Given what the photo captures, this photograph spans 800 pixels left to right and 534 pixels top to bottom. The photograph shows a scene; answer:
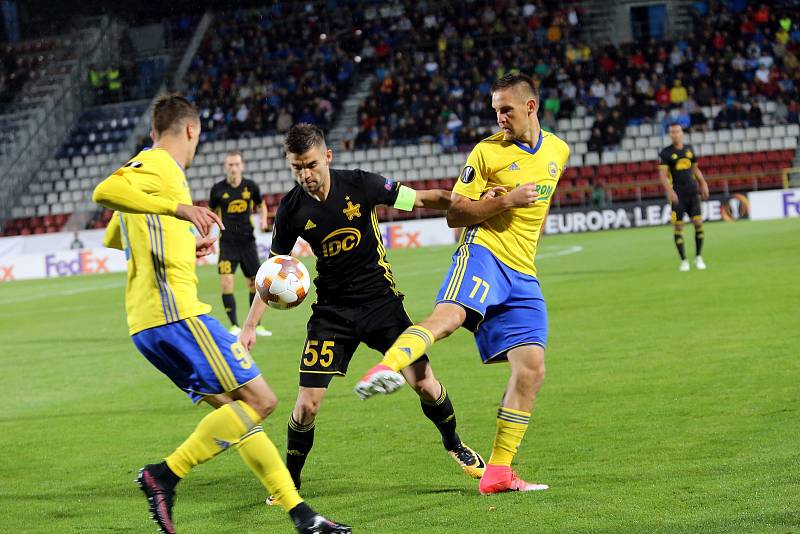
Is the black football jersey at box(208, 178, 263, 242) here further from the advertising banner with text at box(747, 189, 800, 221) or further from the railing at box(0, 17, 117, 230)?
the railing at box(0, 17, 117, 230)

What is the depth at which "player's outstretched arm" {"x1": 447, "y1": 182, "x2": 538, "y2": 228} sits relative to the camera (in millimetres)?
6164

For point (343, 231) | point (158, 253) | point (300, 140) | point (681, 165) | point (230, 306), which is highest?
point (300, 140)

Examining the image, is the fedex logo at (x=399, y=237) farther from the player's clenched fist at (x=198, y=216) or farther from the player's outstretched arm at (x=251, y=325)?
the player's clenched fist at (x=198, y=216)

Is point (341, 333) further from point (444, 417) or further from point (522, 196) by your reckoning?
point (522, 196)

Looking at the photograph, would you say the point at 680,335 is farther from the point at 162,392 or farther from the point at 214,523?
the point at 214,523

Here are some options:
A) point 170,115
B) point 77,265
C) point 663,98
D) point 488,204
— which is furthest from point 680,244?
point 77,265

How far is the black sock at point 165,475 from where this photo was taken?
5441 mm

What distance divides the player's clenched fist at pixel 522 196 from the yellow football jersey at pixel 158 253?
178 centimetres

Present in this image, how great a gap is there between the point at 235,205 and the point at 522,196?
9559 mm

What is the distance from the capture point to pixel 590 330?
42.3ft

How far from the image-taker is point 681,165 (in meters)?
19.5

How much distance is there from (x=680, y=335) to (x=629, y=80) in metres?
25.9

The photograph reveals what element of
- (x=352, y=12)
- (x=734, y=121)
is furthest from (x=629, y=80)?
(x=352, y=12)

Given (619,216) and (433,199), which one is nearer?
(433,199)
